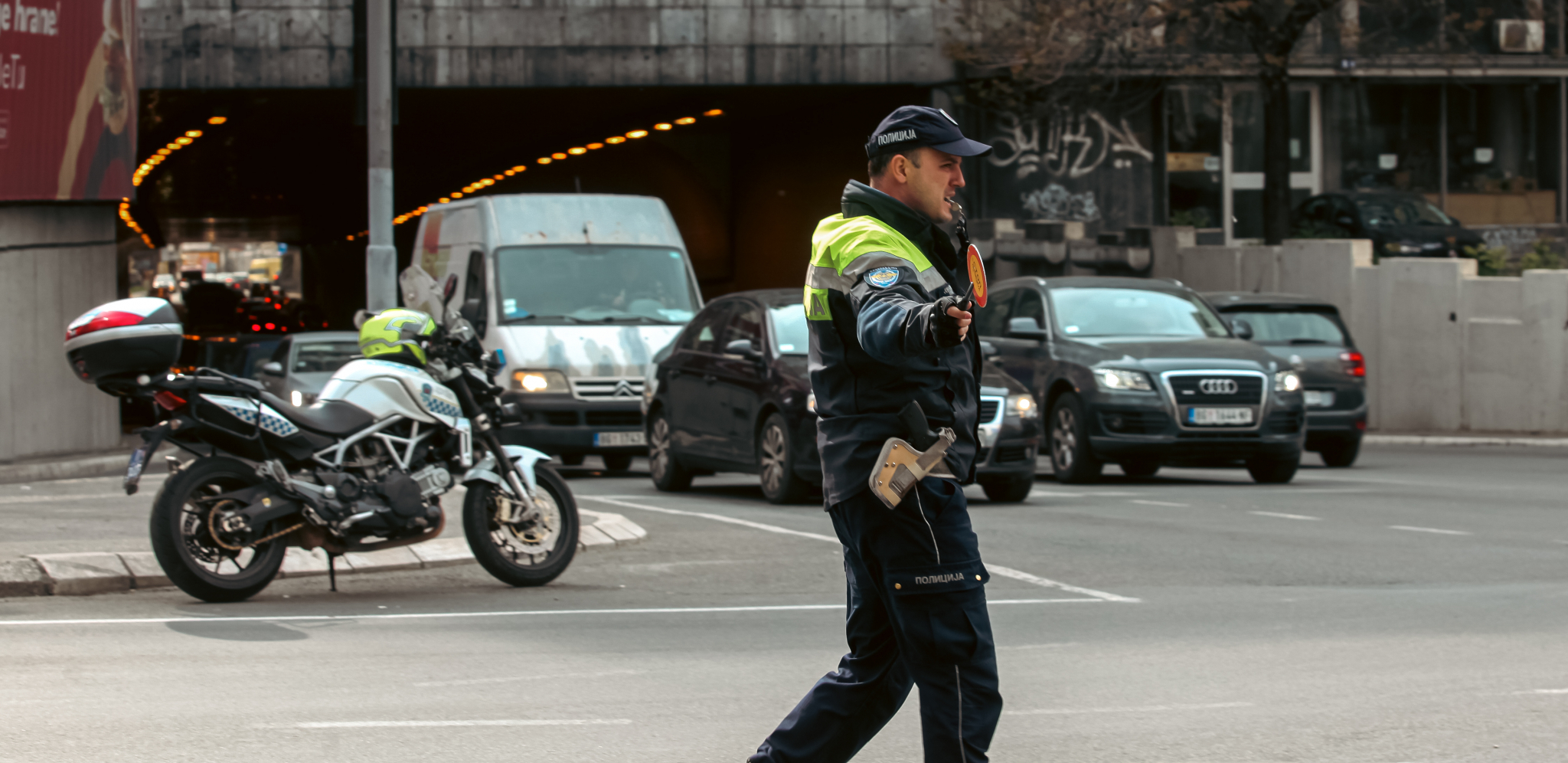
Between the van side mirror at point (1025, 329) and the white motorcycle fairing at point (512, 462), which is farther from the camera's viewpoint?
the van side mirror at point (1025, 329)

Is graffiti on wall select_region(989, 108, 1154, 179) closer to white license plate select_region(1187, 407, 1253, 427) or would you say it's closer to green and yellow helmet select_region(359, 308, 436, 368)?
white license plate select_region(1187, 407, 1253, 427)

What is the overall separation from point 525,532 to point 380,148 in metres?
6.38

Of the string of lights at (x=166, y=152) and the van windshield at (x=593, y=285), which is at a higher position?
the string of lights at (x=166, y=152)

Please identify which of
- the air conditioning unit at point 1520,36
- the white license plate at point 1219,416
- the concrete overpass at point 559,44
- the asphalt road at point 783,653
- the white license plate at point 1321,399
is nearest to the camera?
the asphalt road at point 783,653

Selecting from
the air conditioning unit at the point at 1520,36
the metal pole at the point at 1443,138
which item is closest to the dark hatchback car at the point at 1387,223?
the metal pole at the point at 1443,138

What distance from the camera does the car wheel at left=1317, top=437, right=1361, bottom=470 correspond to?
18734 mm

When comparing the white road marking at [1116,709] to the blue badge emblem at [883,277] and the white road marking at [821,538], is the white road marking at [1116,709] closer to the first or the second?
the white road marking at [821,538]

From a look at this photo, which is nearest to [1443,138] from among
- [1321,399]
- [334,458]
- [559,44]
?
[559,44]

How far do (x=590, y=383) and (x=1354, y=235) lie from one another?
16083 mm

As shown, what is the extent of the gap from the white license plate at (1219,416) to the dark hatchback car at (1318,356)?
2121mm

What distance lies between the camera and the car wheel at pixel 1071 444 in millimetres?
16281

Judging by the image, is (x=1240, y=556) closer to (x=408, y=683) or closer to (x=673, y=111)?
(x=408, y=683)

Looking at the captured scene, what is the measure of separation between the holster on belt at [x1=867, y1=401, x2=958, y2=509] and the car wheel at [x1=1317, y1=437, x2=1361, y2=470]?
15292 mm

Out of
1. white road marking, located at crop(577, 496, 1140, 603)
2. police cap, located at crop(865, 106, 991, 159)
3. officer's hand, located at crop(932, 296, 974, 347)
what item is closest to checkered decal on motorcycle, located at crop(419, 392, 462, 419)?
white road marking, located at crop(577, 496, 1140, 603)
